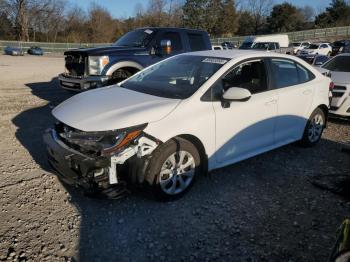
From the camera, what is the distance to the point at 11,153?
5.46 meters

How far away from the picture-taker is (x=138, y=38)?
30.0ft

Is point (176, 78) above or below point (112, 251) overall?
above

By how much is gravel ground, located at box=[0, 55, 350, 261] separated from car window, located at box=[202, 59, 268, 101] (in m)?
1.17

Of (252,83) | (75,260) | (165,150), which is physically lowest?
(75,260)

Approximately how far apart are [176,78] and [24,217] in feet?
8.16

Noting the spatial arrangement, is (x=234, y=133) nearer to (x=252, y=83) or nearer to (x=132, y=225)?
(x=252, y=83)

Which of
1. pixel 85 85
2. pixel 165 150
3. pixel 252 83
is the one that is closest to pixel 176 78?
pixel 252 83

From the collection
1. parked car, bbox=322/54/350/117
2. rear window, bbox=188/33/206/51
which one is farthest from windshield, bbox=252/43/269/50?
parked car, bbox=322/54/350/117

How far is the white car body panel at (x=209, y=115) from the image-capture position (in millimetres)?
3806

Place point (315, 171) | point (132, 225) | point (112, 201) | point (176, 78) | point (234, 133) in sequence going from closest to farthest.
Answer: point (132, 225)
point (112, 201)
point (234, 133)
point (176, 78)
point (315, 171)

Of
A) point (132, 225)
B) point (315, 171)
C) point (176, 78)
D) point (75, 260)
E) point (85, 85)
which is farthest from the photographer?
point (85, 85)

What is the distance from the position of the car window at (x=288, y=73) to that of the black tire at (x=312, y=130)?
2.06 feet

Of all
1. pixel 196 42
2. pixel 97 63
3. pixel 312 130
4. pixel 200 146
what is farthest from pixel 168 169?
pixel 196 42

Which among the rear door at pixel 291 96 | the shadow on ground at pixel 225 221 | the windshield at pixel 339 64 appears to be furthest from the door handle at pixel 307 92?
the windshield at pixel 339 64
